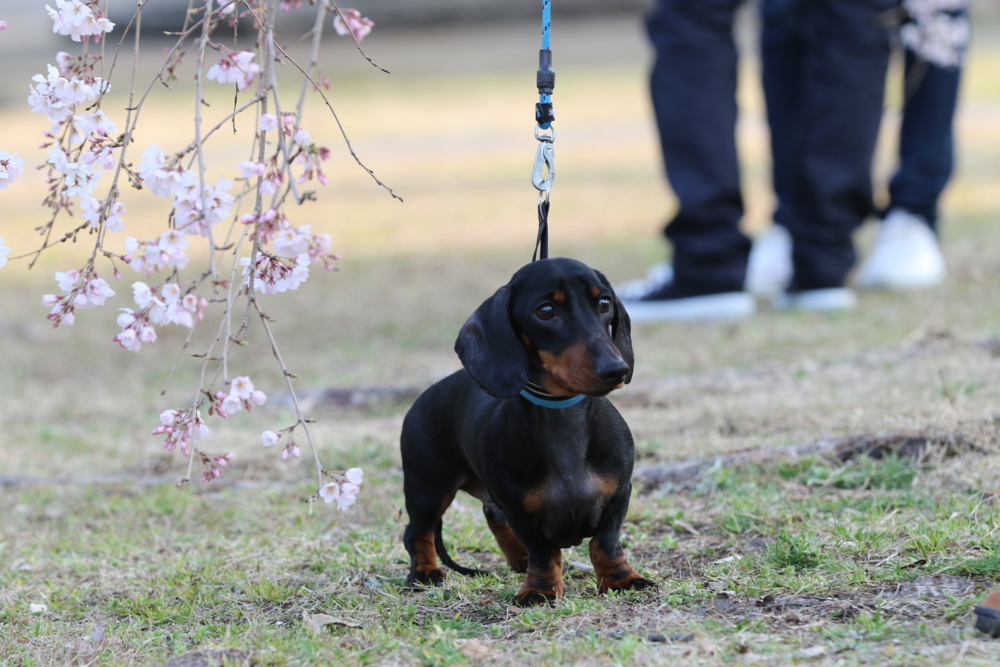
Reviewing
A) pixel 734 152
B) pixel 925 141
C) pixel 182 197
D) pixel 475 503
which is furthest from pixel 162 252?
pixel 925 141

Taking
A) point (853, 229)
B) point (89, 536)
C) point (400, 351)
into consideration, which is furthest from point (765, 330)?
point (89, 536)

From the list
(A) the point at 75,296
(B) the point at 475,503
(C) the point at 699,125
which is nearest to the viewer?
(A) the point at 75,296

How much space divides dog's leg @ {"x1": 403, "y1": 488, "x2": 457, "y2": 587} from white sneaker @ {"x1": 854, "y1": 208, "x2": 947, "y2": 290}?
173 inches

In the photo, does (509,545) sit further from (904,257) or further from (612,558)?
(904,257)

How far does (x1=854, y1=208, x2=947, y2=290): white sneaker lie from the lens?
6.24 m

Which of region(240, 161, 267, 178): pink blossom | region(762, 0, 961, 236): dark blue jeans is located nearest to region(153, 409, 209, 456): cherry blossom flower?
region(240, 161, 267, 178): pink blossom

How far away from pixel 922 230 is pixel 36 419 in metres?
4.82

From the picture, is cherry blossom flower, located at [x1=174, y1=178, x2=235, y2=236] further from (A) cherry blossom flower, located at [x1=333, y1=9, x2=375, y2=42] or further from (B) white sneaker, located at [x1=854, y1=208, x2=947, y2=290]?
(B) white sneaker, located at [x1=854, y1=208, x2=947, y2=290]

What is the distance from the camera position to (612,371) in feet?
6.70

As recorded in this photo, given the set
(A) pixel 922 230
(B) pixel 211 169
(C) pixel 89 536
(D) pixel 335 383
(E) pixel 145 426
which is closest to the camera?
(C) pixel 89 536

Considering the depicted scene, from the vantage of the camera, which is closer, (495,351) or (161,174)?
(161,174)

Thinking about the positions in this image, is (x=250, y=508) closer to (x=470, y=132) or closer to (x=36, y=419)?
(x=36, y=419)

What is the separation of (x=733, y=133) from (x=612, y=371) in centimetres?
367

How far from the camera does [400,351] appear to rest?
19.1 feet
